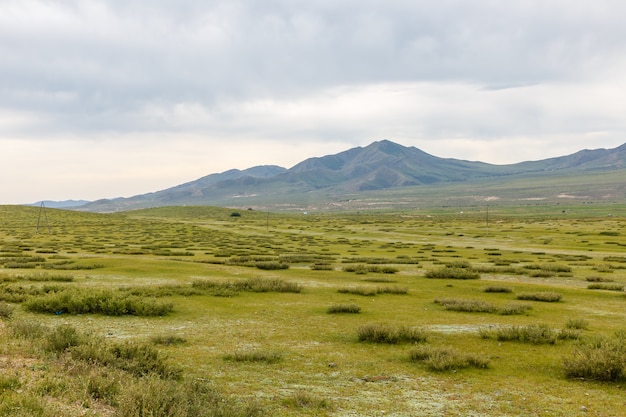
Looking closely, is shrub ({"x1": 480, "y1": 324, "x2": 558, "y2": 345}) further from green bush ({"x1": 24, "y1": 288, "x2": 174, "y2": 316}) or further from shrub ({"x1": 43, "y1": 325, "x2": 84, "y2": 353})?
shrub ({"x1": 43, "y1": 325, "x2": 84, "y2": 353})

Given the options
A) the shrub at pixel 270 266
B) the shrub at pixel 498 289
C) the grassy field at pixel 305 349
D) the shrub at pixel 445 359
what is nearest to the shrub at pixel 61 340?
the grassy field at pixel 305 349

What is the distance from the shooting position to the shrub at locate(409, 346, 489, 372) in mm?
12328

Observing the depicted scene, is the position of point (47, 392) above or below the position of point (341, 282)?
above

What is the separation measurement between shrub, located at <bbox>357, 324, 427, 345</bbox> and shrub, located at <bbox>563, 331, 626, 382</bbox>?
4.71m

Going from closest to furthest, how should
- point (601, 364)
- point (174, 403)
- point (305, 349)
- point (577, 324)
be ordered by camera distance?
point (174, 403) < point (601, 364) < point (305, 349) < point (577, 324)

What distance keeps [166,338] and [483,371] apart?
9.74m

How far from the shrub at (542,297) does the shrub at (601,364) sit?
12044 mm

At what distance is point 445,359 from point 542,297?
1404 centimetres

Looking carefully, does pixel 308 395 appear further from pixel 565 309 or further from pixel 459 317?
pixel 565 309

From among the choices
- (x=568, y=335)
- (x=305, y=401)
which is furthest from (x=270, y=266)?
(x=305, y=401)

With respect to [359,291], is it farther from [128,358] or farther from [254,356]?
[128,358]

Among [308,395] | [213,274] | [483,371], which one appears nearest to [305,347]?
[308,395]

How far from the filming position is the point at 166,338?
14.0 metres

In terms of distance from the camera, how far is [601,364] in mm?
11453
